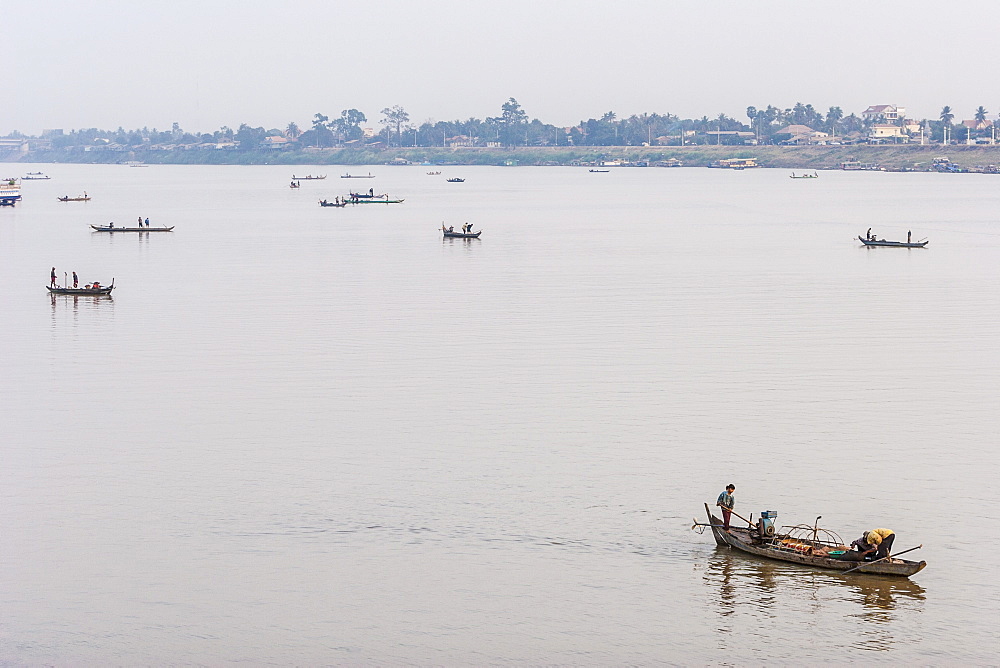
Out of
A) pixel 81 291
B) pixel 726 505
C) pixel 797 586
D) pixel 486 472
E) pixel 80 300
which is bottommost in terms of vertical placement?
pixel 797 586

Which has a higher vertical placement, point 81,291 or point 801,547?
point 81,291

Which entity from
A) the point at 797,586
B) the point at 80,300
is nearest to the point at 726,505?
the point at 797,586

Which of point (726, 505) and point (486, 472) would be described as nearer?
point (726, 505)

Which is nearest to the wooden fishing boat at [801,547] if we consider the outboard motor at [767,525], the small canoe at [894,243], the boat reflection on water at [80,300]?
the outboard motor at [767,525]

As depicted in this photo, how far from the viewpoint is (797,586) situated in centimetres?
3162

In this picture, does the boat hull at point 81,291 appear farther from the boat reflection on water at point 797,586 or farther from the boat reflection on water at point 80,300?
the boat reflection on water at point 797,586

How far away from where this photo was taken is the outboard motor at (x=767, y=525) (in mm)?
33375

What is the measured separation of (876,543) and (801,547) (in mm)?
1970

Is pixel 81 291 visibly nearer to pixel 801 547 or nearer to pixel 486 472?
pixel 486 472

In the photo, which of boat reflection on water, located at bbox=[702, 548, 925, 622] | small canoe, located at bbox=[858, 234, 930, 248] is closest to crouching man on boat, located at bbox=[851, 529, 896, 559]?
boat reflection on water, located at bbox=[702, 548, 925, 622]

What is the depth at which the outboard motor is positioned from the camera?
109ft

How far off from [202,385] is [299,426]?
9.39 m

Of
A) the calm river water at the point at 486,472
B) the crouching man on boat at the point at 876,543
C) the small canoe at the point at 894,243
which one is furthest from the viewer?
the small canoe at the point at 894,243

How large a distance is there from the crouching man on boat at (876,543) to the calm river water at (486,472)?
80 cm
